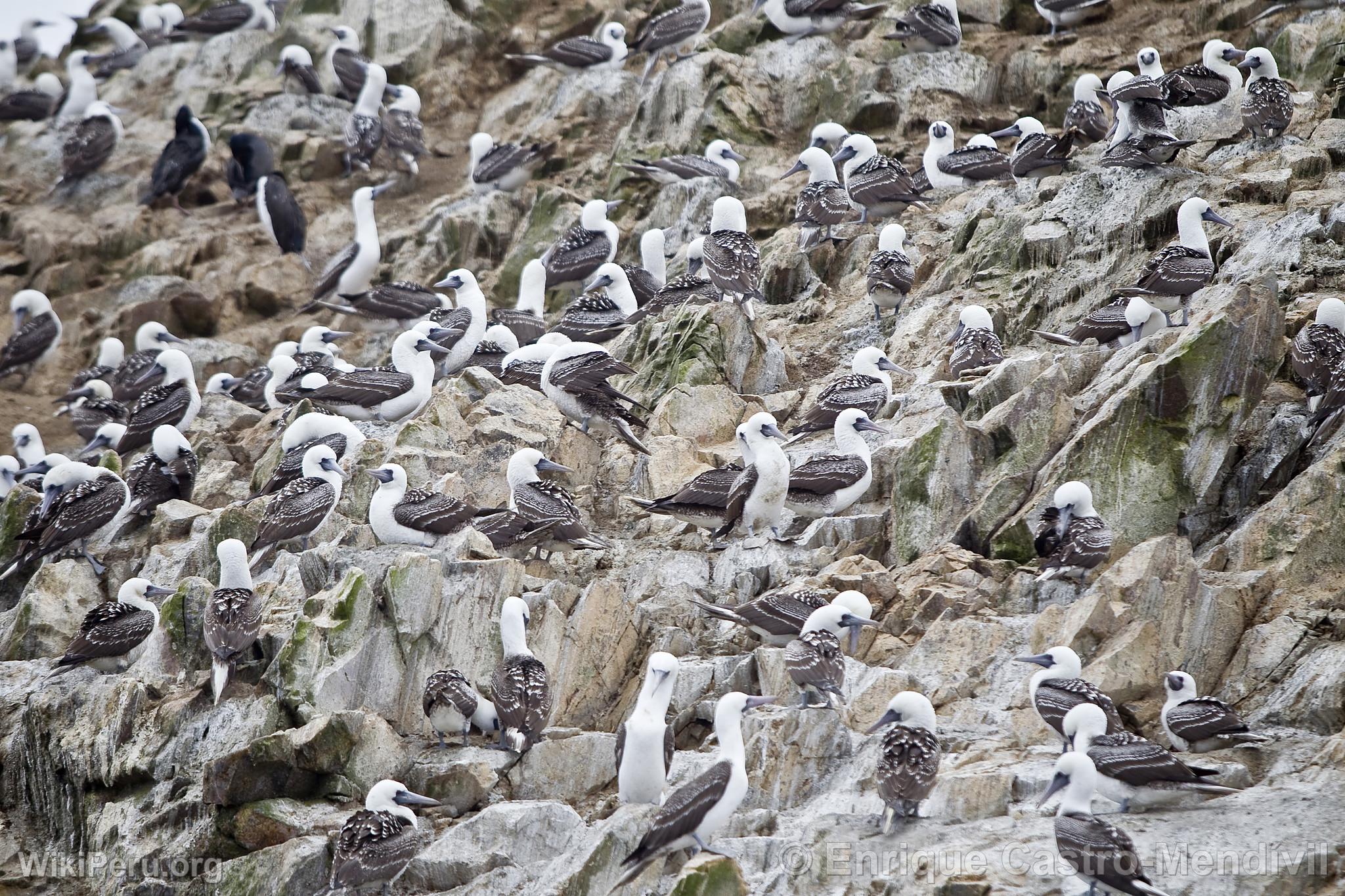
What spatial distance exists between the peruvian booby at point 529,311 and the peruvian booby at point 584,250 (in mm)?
198

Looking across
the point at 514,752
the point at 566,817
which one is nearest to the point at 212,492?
the point at 514,752

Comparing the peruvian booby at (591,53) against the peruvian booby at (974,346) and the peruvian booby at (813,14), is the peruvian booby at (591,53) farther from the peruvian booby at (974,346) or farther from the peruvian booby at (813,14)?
the peruvian booby at (974,346)

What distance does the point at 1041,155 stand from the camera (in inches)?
787

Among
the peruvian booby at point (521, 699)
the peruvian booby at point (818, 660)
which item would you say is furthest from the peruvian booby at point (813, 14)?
the peruvian booby at point (818, 660)

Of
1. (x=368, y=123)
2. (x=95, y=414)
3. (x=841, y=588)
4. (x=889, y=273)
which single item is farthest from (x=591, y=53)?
(x=841, y=588)

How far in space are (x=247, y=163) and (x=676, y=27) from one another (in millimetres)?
8654

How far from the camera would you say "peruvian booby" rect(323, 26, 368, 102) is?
30406 millimetres

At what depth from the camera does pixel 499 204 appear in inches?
1060

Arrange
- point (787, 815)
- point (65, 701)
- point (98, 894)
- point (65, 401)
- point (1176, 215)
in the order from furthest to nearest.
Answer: point (65, 401)
point (1176, 215)
point (65, 701)
point (98, 894)
point (787, 815)

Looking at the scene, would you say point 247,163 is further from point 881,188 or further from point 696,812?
point 696,812

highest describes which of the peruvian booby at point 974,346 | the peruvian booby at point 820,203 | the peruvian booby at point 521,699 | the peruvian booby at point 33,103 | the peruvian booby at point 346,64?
the peruvian booby at point 974,346

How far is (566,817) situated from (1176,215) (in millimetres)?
10374

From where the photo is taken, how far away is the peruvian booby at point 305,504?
15336 mm

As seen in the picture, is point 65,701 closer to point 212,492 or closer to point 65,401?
point 212,492
